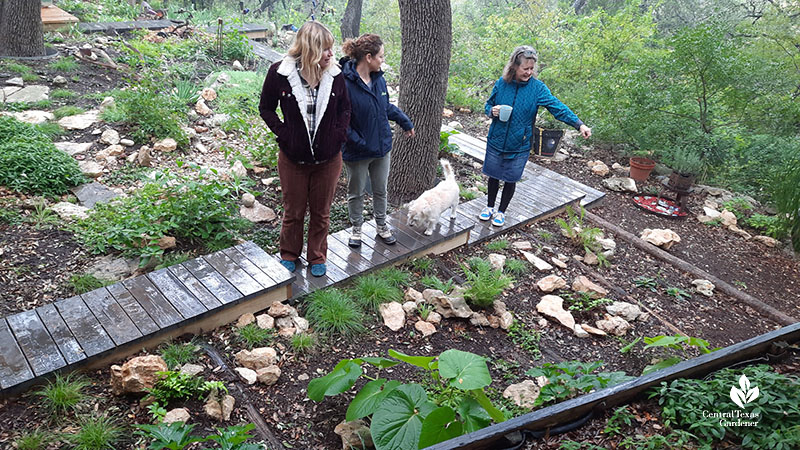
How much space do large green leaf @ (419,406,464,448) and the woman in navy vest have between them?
2199 millimetres

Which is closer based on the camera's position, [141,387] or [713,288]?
[141,387]

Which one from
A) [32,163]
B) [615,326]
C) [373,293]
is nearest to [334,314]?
[373,293]

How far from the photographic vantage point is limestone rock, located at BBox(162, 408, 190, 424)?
8.47ft

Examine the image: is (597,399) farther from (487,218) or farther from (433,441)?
(487,218)

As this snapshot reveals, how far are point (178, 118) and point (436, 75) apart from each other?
11.8 ft

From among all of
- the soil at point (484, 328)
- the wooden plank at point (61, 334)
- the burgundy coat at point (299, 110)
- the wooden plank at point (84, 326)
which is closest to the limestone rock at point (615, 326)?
the soil at point (484, 328)

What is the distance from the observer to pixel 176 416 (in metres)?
2.60

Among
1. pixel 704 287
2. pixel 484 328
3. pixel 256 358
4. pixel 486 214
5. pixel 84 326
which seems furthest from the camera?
pixel 486 214

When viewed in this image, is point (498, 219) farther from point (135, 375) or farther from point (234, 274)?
point (135, 375)

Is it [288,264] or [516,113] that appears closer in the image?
[288,264]

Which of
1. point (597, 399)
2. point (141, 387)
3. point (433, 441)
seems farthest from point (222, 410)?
point (597, 399)

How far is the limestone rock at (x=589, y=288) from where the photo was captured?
4422 mm

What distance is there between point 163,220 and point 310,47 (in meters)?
2.25

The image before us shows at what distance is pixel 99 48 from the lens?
9328 millimetres
